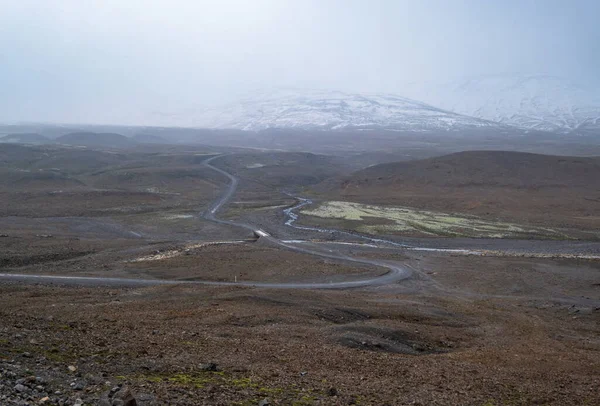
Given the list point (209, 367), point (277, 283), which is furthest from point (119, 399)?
point (277, 283)

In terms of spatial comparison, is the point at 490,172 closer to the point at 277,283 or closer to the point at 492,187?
the point at 492,187

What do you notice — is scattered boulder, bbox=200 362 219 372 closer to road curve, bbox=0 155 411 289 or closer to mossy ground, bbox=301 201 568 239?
road curve, bbox=0 155 411 289

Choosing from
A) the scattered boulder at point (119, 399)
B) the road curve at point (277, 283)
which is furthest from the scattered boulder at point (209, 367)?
the road curve at point (277, 283)

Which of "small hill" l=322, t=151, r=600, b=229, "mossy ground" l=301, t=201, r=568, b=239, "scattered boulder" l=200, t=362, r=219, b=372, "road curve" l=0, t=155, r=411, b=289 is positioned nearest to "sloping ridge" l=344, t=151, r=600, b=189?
"small hill" l=322, t=151, r=600, b=229

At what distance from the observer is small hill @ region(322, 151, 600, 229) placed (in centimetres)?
7625

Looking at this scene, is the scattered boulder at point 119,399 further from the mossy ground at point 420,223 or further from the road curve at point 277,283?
the mossy ground at point 420,223

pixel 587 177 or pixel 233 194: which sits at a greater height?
pixel 587 177

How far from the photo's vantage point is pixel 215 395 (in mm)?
11531

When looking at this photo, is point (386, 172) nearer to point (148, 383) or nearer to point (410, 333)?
point (410, 333)

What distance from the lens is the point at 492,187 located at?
94.9 m

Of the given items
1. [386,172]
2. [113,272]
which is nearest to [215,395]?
[113,272]

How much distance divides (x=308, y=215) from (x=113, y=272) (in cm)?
3769

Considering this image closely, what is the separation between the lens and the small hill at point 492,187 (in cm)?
7625

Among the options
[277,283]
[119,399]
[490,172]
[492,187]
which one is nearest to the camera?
[119,399]
